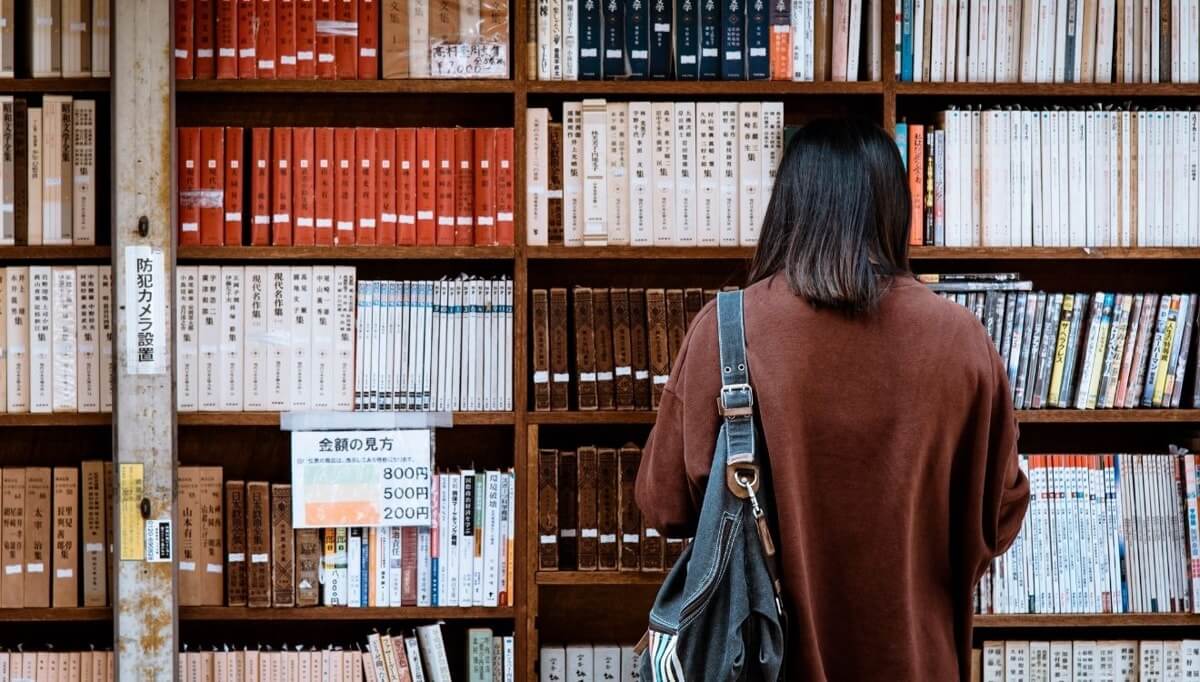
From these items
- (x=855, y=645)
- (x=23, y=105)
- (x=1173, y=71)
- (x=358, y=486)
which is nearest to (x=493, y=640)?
(x=358, y=486)

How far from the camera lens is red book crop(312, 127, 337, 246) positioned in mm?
2396

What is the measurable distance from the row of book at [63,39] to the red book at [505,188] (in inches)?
34.6

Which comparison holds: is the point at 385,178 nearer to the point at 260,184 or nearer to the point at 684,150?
the point at 260,184

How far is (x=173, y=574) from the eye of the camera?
7.68ft

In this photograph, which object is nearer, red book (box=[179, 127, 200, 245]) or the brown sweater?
the brown sweater

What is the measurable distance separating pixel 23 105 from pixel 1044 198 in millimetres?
2249

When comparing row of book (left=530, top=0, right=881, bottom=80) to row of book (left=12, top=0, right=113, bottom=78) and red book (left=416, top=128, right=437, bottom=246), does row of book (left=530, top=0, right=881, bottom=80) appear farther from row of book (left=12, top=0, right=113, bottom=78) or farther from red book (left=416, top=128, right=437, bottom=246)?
row of book (left=12, top=0, right=113, bottom=78)

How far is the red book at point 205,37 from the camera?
238 cm

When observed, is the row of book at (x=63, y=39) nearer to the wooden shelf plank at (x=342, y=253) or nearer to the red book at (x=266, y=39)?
the red book at (x=266, y=39)

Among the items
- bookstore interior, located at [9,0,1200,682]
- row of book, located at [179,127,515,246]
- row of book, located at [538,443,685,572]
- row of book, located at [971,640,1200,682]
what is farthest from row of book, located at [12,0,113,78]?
row of book, located at [971,640,1200,682]

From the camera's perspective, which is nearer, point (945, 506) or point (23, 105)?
point (945, 506)

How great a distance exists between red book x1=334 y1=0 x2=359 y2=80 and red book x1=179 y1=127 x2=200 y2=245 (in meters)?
0.34

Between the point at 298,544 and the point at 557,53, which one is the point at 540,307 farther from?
the point at 298,544

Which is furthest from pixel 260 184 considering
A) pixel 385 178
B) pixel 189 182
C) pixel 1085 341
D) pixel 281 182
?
pixel 1085 341
